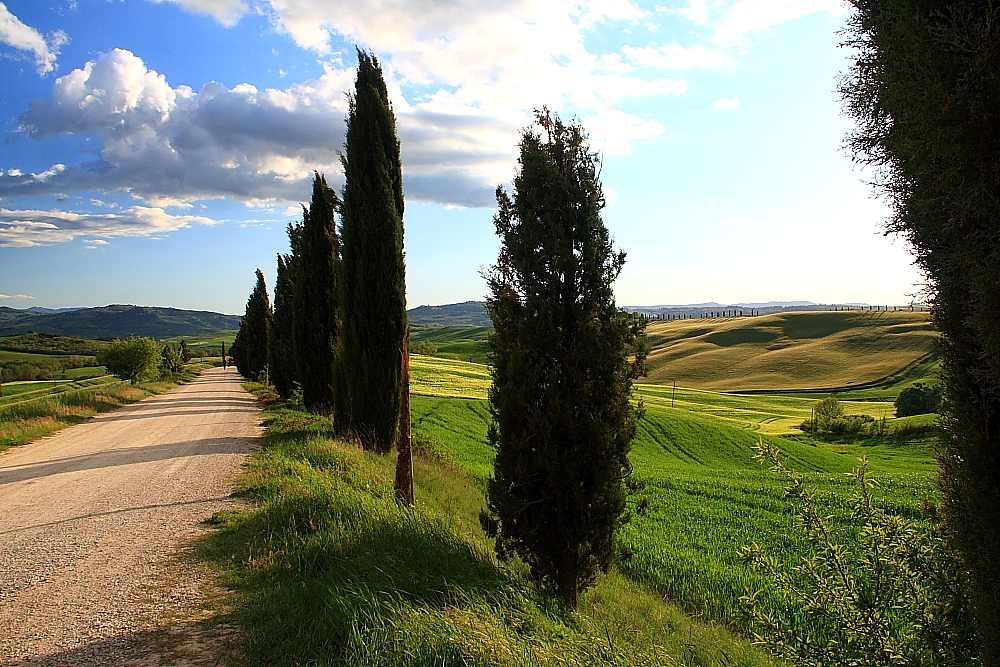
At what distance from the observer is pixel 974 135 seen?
2207mm

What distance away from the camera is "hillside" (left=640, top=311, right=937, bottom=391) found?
58.8m

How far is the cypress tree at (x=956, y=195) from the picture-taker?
2.18m

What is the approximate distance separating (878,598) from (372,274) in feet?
37.1

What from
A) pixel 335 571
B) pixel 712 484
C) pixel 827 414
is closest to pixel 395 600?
pixel 335 571

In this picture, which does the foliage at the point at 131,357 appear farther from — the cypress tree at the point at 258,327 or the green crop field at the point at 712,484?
the green crop field at the point at 712,484

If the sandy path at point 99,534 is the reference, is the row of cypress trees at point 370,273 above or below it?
Answer: above

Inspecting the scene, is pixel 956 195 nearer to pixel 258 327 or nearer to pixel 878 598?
pixel 878 598

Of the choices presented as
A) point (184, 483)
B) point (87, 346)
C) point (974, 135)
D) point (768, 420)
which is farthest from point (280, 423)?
point (87, 346)

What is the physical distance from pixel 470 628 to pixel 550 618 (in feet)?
3.96

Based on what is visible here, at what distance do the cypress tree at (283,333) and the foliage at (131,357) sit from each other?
7678mm

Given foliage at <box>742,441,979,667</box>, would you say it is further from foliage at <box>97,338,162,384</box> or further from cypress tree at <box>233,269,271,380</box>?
cypress tree at <box>233,269,271,380</box>

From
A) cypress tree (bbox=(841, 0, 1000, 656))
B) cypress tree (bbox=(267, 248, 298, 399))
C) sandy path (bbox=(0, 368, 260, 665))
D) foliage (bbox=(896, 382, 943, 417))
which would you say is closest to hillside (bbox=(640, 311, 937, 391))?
foliage (bbox=(896, 382, 943, 417))

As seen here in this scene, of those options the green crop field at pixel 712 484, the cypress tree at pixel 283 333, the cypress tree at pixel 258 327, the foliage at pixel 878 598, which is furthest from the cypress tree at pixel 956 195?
the cypress tree at pixel 258 327

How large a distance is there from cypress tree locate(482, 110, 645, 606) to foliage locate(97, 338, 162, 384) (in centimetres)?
3261
